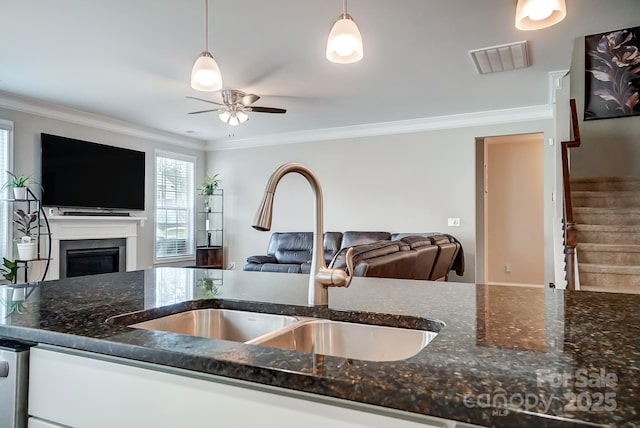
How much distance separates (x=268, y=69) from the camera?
4.12 meters

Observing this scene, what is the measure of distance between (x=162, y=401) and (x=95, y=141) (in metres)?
6.12

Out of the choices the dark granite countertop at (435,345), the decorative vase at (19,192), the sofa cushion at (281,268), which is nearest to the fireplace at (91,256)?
the decorative vase at (19,192)

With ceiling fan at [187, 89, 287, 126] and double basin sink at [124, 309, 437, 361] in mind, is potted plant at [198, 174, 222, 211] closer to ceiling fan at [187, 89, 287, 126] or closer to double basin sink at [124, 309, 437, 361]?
ceiling fan at [187, 89, 287, 126]

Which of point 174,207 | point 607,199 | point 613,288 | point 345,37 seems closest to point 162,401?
point 345,37

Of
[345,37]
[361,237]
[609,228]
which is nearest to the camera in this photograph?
[345,37]

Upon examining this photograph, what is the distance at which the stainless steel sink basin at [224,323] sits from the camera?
3.92 feet

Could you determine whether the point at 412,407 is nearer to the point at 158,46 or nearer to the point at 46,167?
the point at 158,46

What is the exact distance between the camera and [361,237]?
6.22 metres

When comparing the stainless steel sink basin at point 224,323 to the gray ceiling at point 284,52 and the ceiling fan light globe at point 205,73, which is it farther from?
the gray ceiling at point 284,52

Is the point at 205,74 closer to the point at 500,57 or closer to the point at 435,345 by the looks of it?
the point at 435,345

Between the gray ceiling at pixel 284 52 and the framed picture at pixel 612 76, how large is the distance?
0.77 metres

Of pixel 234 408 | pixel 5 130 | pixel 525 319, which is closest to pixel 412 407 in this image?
pixel 234 408

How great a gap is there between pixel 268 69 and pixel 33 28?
6.39 ft

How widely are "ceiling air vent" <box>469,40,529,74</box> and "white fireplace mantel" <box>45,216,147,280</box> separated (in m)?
5.16
